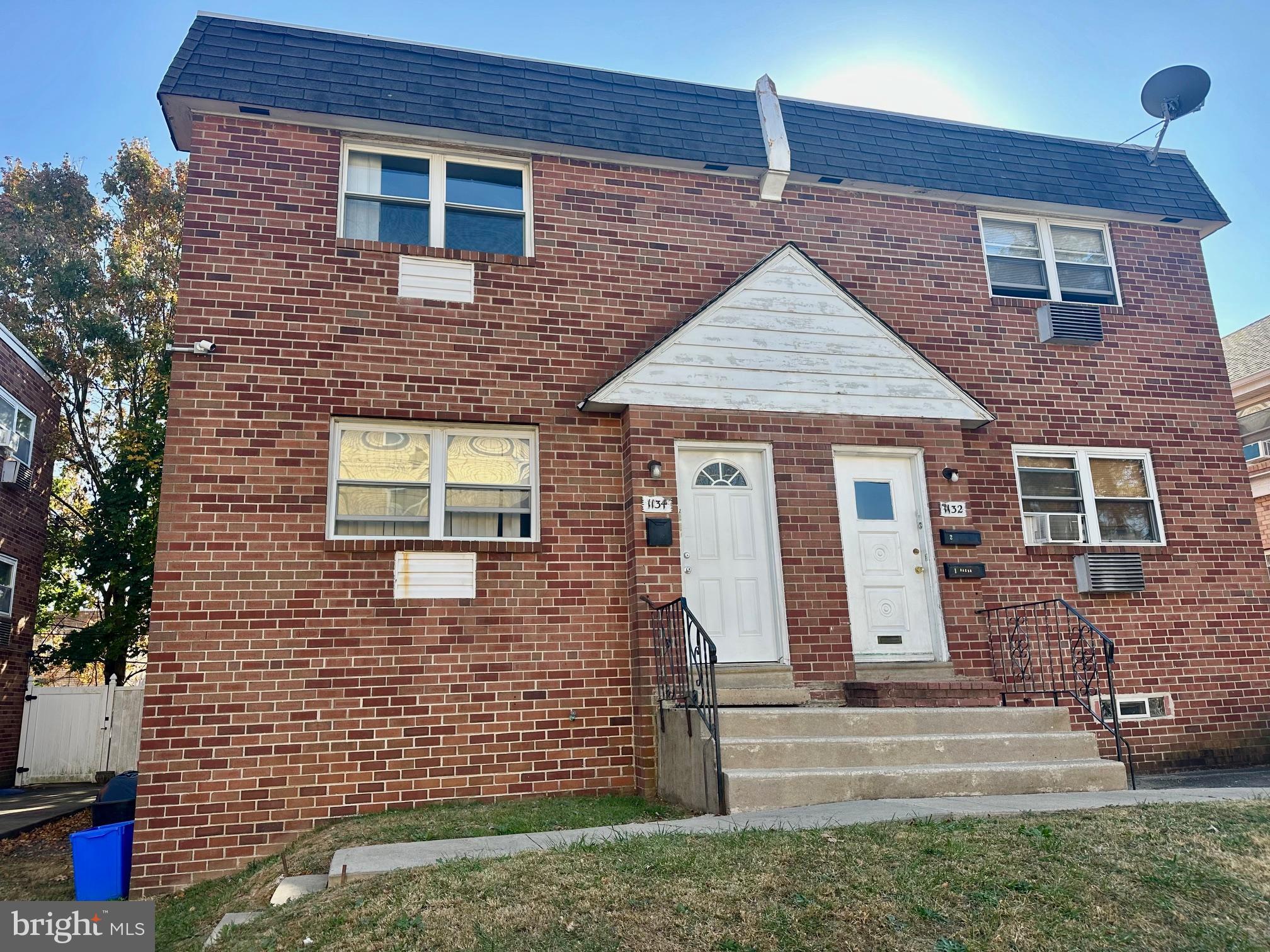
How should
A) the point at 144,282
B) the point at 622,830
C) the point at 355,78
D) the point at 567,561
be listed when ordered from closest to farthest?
1. the point at 622,830
2. the point at 567,561
3. the point at 355,78
4. the point at 144,282

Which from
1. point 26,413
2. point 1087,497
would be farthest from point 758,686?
point 26,413

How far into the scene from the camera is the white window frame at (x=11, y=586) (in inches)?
611

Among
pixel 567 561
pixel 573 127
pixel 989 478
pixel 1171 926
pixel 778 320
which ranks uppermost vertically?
pixel 573 127

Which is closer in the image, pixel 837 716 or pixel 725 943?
pixel 725 943

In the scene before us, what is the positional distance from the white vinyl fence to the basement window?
15624 mm

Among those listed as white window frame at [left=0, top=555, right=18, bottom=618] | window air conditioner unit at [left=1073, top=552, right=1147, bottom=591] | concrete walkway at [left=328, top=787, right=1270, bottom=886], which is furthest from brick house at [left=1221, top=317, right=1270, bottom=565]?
white window frame at [left=0, top=555, right=18, bottom=618]

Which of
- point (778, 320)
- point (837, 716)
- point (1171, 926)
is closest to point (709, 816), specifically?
point (837, 716)

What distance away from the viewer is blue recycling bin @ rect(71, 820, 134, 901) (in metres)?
6.46

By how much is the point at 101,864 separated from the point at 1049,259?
1097cm

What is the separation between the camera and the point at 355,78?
862cm

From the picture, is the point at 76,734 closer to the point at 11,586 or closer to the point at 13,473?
the point at 11,586

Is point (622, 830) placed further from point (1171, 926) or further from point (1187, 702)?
point (1187, 702)

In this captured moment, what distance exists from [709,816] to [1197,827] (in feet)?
9.30

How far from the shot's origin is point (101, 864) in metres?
6.51
